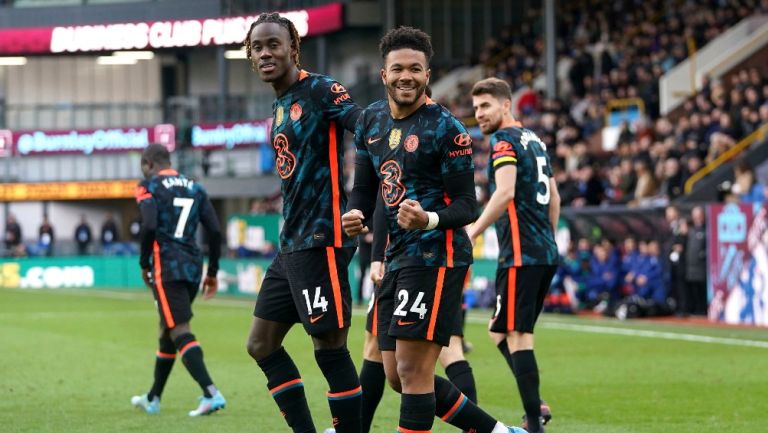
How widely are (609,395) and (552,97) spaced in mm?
23244

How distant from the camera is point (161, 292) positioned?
10.6 metres

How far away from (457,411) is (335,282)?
892 millimetres

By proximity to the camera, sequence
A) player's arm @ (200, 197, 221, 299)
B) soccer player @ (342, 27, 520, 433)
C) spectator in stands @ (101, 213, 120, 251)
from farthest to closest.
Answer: spectator in stands @ (101, 213, 120, 251) < player's arm @ (200, 197, 221, 299) < soccer player @ (342, 27, 520, 433)

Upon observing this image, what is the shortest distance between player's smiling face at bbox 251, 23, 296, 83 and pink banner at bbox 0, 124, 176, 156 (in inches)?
A: 1597

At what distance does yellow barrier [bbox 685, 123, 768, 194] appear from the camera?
2380 centimetres

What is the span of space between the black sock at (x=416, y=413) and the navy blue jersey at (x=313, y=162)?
0.98 meters

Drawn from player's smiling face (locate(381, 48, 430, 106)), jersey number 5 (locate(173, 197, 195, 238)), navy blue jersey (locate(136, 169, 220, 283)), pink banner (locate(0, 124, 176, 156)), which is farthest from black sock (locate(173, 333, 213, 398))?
pink banner (locate(0, 124, 176, 156))

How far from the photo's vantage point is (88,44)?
156 ft

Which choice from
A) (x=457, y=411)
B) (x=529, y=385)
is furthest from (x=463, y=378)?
(x=457, y=411)

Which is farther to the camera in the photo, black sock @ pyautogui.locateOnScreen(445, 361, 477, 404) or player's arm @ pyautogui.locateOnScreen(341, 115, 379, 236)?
black sock @ pyautogui.locateOnScreen(445, 361, 477, 404)

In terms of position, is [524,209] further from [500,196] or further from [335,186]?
[335,186]

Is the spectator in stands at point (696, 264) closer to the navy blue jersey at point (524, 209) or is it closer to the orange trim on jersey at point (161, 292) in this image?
the orange trim on jersey at point (161, 292)

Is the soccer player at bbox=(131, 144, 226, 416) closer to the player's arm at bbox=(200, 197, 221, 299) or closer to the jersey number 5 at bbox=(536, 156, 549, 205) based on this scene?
the player's arm at bbox=(200, 197, 221, 299)

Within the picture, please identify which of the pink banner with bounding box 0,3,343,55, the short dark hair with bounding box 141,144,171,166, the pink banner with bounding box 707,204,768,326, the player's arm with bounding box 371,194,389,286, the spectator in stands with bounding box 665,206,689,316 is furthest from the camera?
the pink banner with bounding box 0,3,343,55
